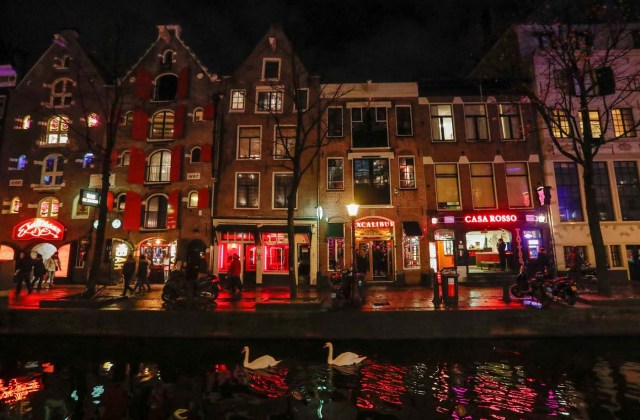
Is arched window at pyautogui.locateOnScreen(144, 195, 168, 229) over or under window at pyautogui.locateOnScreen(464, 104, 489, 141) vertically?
under

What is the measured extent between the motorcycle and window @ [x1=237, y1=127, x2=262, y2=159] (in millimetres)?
11518

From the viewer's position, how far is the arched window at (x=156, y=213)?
75.7ft

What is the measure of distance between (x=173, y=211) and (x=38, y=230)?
9.07 m

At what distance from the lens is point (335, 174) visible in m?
23.1

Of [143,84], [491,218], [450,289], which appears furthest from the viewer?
[143,84]

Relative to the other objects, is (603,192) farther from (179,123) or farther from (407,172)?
(179,123)

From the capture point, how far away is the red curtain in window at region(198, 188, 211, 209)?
73.4 ft

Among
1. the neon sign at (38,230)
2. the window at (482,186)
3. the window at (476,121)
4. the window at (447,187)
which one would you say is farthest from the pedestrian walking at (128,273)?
the window at (476,121)

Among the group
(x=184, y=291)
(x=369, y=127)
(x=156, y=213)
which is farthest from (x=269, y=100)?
(x=184, y=291)

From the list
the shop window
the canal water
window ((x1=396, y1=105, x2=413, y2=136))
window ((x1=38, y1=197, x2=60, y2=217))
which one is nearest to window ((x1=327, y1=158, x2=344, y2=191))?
window ((x1=396, y1=105, x2=413, y2=136))

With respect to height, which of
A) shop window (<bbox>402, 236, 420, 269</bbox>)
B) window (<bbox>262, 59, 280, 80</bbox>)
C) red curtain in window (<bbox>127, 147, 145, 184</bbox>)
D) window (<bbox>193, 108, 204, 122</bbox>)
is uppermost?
window (<bbox>262, 59, 280, 80</bbox>)

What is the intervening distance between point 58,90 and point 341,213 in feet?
75.8

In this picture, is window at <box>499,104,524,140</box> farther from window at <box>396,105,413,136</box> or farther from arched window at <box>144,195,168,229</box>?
arched window at <box>144,195,168,229</box>

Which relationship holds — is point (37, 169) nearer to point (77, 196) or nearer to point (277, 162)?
point (77, 196)
